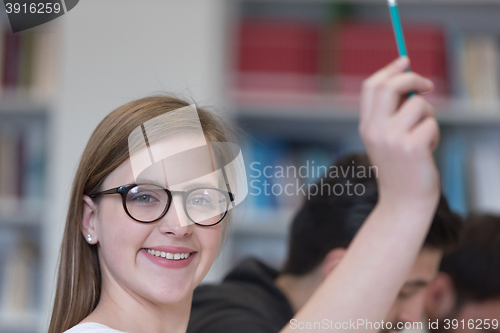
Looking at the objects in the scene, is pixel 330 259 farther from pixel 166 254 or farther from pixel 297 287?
pixel 166 254

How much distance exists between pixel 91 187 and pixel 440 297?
20.5 inches

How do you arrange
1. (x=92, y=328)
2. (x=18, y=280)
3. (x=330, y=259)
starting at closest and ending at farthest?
(x=92, y=328) < (x=330, y=259) < (x=18, y=280)

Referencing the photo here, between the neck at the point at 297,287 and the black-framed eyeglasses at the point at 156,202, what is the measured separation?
13.0 inches

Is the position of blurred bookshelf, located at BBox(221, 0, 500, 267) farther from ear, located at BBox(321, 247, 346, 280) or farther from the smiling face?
the smiling face

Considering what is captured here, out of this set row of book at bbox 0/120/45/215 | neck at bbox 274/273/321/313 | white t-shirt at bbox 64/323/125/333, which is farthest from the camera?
row of book at bbox 0/120/45/215

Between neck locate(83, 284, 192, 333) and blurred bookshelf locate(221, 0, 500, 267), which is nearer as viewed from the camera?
neck locate(83, 284, 192, 333)

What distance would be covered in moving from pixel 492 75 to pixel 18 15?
1256 millimetres

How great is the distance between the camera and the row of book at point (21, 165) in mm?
1466

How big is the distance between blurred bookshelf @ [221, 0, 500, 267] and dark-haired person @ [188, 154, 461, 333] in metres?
0.50

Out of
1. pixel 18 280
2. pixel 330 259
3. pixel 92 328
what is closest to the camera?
pixel 92 328

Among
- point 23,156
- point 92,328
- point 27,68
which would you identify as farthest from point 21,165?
point 92,328

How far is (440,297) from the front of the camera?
0.75 metres

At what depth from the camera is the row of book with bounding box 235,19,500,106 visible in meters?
1.41

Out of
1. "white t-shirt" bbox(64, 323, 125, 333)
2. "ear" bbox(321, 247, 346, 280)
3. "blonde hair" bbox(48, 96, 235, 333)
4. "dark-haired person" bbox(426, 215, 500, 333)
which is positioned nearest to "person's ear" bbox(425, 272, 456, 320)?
"dark-haired person" bbox(426, 215, 500, 333)
